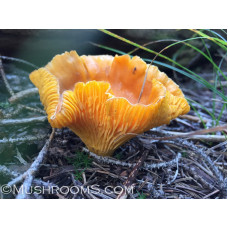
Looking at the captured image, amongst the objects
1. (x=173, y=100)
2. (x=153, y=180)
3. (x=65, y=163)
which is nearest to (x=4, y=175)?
(x=65, y=163)

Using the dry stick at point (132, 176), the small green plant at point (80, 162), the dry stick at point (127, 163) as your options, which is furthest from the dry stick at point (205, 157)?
the small green plant at point (80, 162)

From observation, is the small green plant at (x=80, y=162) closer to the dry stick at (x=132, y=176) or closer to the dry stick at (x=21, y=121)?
the dry stick at (x=132, y=176)

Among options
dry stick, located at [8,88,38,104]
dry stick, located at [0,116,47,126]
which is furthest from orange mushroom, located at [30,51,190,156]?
dry stick, located at [8,88,38,104]

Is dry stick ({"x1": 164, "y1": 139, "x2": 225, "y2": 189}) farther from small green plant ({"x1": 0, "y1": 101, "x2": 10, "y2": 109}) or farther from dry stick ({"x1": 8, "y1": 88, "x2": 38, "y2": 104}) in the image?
small green plant ({"x1": 0, "y1": 101, "x2": 10, "y2": 109})

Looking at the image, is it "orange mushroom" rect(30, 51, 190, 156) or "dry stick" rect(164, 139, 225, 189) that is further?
"dry stick" rect(164, 139, 225, 189)

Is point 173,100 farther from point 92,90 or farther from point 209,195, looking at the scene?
point 209,195

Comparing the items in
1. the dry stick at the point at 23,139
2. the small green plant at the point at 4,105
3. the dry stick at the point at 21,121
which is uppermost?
the small green plant at the point at 4,105
